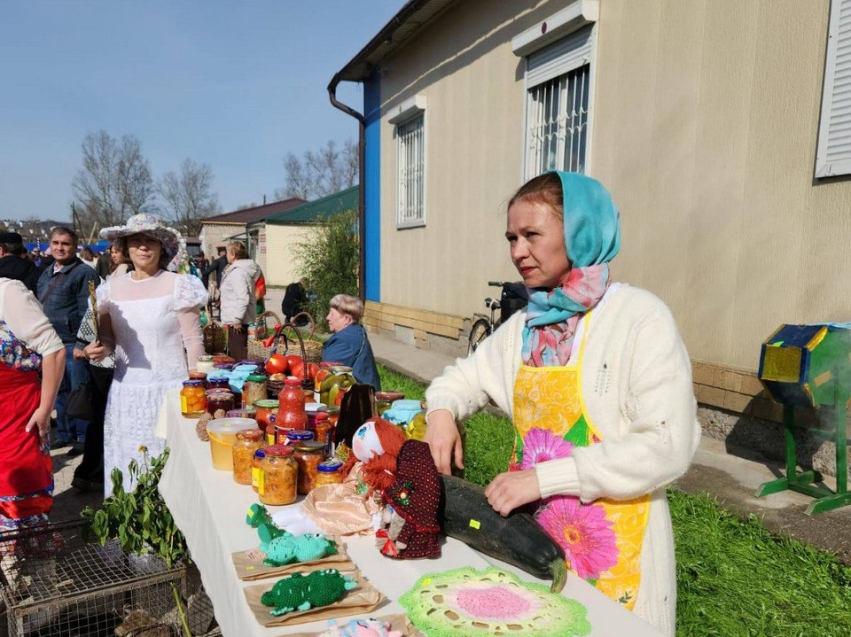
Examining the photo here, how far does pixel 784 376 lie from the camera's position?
3.59m

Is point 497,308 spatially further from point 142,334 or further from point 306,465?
point 306,465

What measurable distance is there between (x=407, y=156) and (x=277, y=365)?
7627 millimetres

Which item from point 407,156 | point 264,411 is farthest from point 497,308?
point 264,411

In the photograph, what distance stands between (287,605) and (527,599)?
0.51 m

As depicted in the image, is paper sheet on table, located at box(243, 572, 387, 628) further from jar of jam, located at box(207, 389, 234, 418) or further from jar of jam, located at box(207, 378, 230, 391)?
jar of jam, located at box(207, 378, 230, 391)

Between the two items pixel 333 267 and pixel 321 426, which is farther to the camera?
pixel 333 267

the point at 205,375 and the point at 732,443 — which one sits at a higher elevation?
the point at 205,375

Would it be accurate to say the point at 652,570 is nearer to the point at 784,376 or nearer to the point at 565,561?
the point at 565,561

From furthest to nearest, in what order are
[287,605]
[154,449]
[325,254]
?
[325,254] → [154,449] → [287,605]

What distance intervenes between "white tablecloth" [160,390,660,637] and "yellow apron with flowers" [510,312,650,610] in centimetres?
8

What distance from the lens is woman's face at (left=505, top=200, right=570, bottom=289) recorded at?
1441mm

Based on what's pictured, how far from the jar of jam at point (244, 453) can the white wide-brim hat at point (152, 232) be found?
5.83 ft

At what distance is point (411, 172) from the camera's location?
10.2 metres

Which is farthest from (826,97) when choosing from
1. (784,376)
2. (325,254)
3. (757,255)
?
(325,254)
